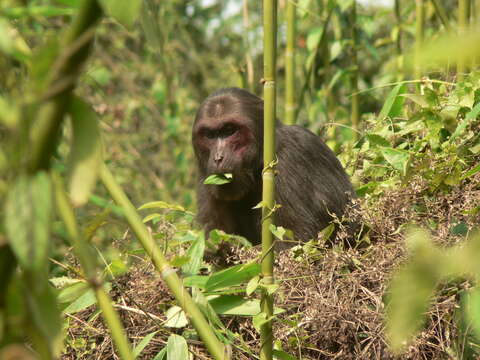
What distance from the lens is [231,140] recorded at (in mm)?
4230

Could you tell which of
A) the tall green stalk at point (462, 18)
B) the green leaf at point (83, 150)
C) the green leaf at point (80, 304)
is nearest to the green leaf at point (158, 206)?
the green leaf at point (80, 304)

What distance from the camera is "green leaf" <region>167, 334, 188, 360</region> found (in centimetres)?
213

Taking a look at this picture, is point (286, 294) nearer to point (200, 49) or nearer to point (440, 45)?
point (440, 45)

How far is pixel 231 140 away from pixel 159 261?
267 centimetres

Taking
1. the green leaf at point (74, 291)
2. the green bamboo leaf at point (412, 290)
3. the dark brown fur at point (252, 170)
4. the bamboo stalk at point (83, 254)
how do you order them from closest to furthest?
the green bamboo leaf at point (412, 290), the bamboo stalk at point (83, 254), the green leaf at point (74, 291), the dark brown fur at point (252, 170)

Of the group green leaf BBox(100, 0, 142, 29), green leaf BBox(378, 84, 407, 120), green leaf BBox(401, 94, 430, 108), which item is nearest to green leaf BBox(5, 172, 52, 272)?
green leaf BBox(100, 0, 142, 29)

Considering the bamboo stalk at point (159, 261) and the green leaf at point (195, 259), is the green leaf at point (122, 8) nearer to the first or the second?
the bamboo stalk at point (159, 261)

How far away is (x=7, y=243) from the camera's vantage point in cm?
67

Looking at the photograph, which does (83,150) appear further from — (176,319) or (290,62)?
(290,62)

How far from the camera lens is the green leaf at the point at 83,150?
0.68 meters

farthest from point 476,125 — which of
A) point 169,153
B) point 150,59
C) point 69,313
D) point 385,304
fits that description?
point 150,59

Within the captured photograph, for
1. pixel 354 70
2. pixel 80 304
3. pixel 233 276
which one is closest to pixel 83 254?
pixel 233 276

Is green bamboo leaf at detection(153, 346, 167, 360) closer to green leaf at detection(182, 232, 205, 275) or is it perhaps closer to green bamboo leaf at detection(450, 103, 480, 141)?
green leaf at detection(182, 232, 205, 275)

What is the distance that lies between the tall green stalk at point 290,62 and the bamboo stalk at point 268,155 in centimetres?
197
